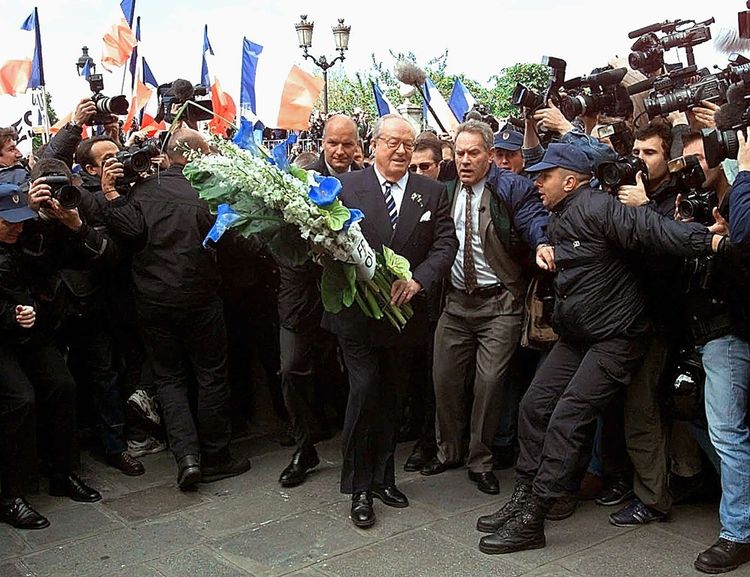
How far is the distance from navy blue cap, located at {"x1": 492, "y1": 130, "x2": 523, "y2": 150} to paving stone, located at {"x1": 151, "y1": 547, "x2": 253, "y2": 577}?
3161mm

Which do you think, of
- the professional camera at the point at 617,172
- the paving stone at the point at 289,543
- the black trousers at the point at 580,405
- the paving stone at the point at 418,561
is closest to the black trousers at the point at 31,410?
the paving stone at the point at 289,543

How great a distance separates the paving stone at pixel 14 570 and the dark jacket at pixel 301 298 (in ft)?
6.54

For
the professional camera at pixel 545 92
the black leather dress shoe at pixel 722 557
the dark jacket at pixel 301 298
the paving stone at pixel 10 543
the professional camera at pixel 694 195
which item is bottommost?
the paving stone at pixel 10 543

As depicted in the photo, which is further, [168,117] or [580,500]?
[168,117]

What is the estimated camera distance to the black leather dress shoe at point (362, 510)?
4.59m

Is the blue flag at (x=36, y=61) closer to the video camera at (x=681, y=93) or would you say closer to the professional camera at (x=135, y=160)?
the professional camera at (x=135, y=160)

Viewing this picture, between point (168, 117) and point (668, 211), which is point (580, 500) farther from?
point (168, 117)

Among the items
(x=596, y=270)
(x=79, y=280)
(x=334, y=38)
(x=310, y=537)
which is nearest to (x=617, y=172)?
(x=596, y=270)

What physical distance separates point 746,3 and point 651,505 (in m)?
2.72

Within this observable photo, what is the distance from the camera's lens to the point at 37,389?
5.03 meters

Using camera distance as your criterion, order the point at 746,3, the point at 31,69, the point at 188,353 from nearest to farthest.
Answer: the point at 746,3 < the point at 188,353 < the point at 31,69

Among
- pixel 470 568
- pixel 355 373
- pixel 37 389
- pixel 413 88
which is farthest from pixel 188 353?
pixel 413 88

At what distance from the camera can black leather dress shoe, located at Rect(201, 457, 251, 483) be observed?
5.45m

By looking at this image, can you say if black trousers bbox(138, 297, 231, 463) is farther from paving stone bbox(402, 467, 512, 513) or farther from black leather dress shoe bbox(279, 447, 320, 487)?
paving stone bbox(402, 467, 512, 513)
